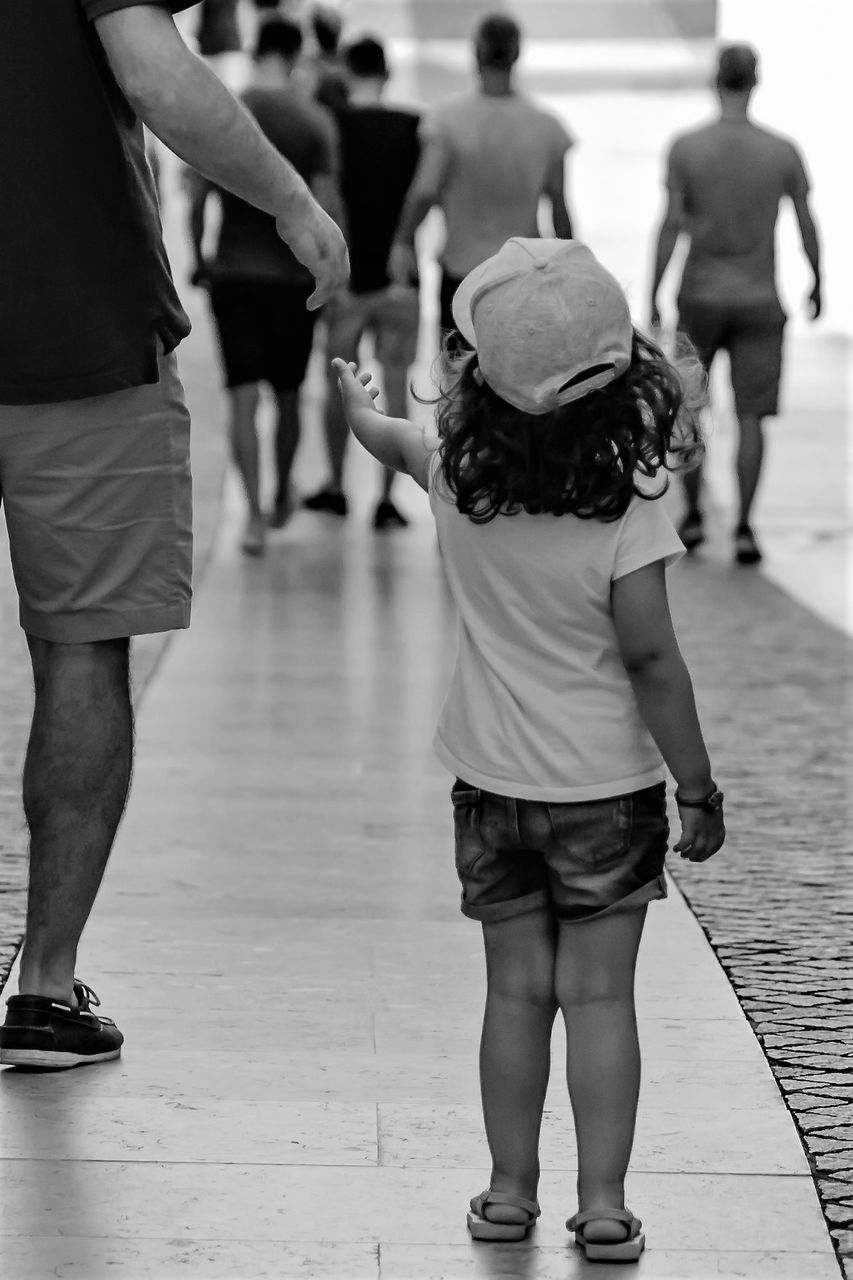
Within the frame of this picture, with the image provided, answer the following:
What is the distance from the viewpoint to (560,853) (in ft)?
9.63

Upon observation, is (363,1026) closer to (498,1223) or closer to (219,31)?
(498,1223)

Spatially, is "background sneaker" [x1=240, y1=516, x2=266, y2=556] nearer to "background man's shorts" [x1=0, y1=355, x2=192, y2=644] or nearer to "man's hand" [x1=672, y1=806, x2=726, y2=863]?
"background man's shorts" [x1=0, y1=355, x2=192, y2=644]

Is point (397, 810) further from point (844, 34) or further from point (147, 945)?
point (844, 34)

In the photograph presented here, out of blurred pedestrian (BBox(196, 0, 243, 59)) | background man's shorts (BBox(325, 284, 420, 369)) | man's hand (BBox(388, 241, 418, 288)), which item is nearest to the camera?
man's hand (BBox(388, 241, 418, 288))

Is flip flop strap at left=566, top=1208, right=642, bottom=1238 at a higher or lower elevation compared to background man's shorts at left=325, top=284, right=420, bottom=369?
higher

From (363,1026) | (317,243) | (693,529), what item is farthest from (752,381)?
(317,243)

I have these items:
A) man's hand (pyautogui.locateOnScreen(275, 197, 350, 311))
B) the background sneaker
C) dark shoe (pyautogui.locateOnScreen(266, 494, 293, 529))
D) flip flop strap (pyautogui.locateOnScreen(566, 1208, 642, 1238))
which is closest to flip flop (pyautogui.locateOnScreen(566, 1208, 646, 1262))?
flip flop strap (pyautogui.locateOnScreen(566, 1208, 642, 1238))

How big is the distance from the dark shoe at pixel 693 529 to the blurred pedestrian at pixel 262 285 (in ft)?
5.73

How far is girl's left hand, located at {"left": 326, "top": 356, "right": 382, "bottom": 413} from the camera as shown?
10.6 feet

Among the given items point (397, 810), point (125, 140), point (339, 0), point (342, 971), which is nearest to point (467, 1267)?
point (342, 971)

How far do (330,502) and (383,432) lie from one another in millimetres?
6941

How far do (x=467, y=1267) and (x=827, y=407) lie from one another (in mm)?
12160

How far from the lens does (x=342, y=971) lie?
413 cm

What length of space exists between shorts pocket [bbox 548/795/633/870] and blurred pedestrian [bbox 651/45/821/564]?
6283 mm
